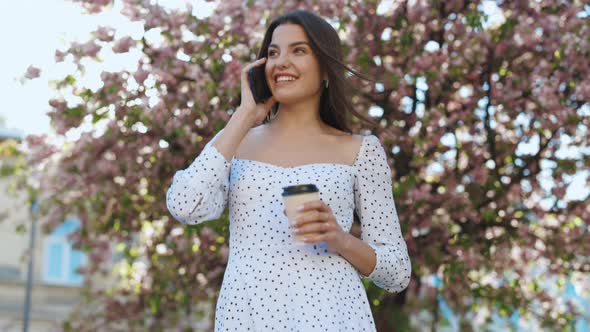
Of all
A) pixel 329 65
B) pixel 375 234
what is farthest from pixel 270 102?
pixel 375 234

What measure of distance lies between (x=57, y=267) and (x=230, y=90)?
1642 centimetres

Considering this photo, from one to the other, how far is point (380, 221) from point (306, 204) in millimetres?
459

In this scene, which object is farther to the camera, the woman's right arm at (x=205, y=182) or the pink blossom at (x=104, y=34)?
the pink blossom at (x=104, y=34)

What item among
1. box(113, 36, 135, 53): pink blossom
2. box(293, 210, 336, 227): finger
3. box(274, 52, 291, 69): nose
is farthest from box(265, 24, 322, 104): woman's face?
box(113, 36, 135, 53): pink blossom

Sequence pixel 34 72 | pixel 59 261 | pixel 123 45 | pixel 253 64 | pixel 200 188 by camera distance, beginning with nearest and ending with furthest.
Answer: pixel 200 188 → pixel 253 64 → pixel 123 45 → pixel 34 72 → pixel 59 261

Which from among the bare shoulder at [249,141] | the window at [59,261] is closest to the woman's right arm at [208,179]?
the bare shoulder at [249,141]

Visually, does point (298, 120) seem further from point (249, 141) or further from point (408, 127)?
point (408, 127)

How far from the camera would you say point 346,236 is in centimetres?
250

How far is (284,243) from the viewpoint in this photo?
2.59 m

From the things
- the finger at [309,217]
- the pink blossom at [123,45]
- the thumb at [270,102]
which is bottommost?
the finger at [309,217]

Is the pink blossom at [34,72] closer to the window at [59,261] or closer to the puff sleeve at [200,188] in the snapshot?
the puff sleeve at [200,188]

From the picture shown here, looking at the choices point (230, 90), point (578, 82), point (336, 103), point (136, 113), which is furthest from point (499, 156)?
point (336, 103)

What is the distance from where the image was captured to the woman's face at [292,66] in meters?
2.77

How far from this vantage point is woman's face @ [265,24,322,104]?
2766 millimetres
